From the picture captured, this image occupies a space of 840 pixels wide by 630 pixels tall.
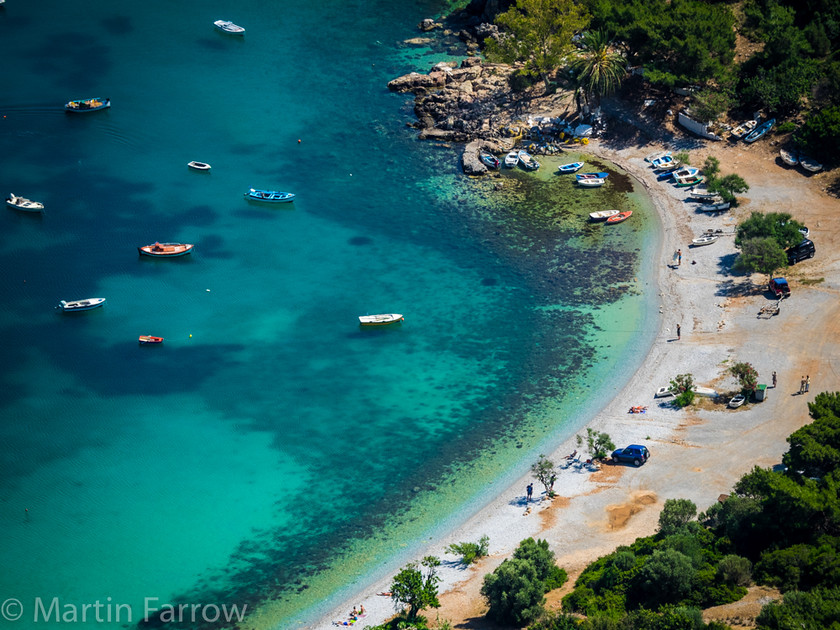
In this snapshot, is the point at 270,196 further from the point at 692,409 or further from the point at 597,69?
the point at 692,409

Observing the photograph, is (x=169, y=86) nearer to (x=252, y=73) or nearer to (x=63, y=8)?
(x=252, y=73)

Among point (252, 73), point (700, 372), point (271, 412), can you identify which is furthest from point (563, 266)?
point (252, 73)

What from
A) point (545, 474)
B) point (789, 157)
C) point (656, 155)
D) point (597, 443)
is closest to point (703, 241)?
point (789, 157)

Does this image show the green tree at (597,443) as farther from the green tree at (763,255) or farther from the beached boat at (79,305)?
the beached boat at (79,305)

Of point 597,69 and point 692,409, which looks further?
point 597,69

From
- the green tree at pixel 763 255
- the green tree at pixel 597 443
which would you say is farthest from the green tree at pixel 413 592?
the green tree at pixel 763 255

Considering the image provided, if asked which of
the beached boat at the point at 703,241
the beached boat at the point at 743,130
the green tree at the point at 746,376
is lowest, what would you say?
the green tree at the point at 746,376

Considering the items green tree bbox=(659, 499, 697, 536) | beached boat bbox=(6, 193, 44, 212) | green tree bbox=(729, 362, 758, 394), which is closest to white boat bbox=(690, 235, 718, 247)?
green tree bbox=(729, 362, 758, 394)
